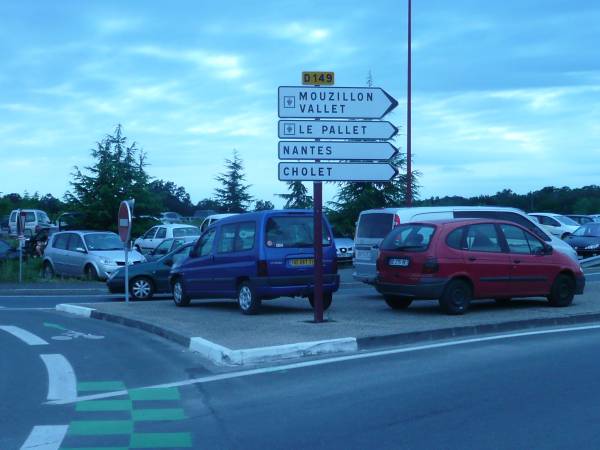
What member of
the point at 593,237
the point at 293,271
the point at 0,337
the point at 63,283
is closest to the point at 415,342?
the point at 293,271

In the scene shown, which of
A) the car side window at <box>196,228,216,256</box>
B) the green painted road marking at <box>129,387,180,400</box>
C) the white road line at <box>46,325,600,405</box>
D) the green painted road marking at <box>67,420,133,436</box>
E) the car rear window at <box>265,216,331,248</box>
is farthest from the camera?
the car side window at <box>196,228,216,256</box>

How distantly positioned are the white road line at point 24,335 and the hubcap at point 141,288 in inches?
251

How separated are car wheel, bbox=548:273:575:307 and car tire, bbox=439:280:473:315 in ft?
6.14

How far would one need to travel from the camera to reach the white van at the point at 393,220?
57.3 ft

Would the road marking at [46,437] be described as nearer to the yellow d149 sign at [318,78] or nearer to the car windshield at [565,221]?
the yellow d149 sign at [318,78]

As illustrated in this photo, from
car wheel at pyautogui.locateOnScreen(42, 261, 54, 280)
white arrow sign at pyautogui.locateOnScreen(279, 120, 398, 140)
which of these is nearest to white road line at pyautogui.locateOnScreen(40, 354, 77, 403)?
white arrow sign at pyautogui.locateOnScreen(279, 120, 398, 140)

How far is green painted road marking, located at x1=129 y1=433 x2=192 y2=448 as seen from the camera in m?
6.76

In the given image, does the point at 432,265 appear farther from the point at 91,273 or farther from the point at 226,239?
the point at 91,273

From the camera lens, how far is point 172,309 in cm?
1694

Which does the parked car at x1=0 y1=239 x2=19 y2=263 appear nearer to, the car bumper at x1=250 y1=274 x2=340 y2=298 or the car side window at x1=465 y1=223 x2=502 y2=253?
the car bumper at x1=250 y1=274 x2=340 y2=298

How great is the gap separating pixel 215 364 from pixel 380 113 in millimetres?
4946

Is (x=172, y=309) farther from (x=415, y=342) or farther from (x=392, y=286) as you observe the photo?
(x=415, y=342)

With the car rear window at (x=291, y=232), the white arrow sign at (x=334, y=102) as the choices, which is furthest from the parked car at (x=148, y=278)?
the white arrow sign at (x=334, y=102)

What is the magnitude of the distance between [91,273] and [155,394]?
18.8 metres
